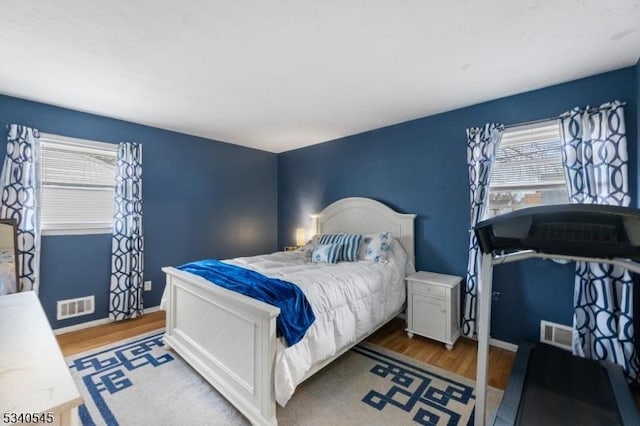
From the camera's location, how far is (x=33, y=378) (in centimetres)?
90

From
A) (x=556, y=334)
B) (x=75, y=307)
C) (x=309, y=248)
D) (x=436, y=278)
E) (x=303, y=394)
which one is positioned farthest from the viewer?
(x=309, y=248)

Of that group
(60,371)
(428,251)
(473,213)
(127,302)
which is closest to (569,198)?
(473,213)

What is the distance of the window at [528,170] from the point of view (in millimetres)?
2469

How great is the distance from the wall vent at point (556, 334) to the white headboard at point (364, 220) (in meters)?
1.28

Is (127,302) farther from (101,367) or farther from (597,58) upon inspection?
(597,58)

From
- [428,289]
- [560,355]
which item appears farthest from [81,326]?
[560,355]

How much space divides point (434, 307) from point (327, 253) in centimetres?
122

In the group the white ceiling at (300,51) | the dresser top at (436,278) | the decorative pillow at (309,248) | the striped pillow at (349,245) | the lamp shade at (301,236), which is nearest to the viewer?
the white ceiling at (300,51)

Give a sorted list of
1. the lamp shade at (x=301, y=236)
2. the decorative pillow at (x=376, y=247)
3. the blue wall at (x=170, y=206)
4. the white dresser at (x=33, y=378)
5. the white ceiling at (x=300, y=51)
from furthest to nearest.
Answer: the lamp shade at (x=301, y=236) → the decorative pillow at (x=376, y=247) → the blue wall at (x=170, y=206) → the white ceiling at (x=300, y=51) → the white dresser at (x=33, y=378)

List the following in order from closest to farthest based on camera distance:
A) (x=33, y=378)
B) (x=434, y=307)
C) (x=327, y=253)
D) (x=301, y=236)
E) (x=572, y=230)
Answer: (x=33, y=378), (x=572, y=230), (x=434, y=307), (x=327, y=253), (x=301, y=236)

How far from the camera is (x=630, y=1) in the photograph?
148cm

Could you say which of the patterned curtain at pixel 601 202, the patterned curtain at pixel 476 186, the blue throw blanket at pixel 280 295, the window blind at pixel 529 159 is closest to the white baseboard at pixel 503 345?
the patterned curtain at pixel 476 186

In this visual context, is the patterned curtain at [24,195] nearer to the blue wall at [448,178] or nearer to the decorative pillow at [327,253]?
the decorative pillow at [327,253]

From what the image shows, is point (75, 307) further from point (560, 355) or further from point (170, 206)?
point (560, 355)
